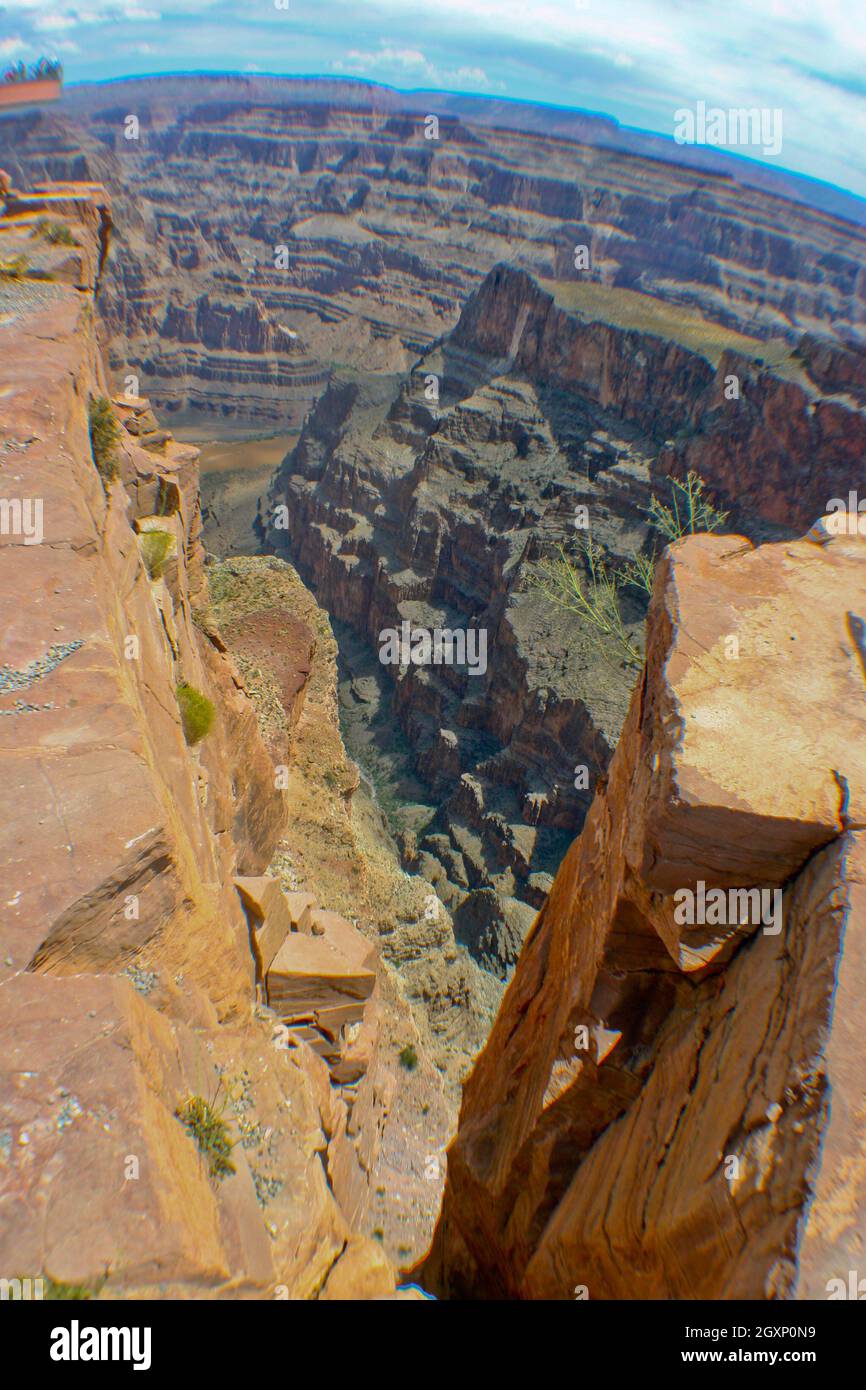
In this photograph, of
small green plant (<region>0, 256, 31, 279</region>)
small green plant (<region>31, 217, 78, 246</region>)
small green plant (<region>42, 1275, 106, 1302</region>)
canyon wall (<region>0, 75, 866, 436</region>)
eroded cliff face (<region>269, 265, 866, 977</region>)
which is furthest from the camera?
canyon wall (<region>0, 75, 866, 436</region>)

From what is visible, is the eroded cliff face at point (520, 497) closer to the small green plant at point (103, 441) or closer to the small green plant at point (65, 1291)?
the small green plant at point (103, 441)

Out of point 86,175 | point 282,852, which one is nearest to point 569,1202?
point 282,852

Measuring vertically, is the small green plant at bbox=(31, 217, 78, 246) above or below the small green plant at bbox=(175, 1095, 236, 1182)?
above

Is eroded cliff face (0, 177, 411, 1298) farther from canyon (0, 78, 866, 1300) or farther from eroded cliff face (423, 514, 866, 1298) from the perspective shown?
eroded cliff face (423, 514, 866, 1298)

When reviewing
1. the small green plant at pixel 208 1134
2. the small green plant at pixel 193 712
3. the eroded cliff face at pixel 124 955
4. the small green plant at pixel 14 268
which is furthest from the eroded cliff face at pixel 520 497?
the small green plant at pixel 14 268

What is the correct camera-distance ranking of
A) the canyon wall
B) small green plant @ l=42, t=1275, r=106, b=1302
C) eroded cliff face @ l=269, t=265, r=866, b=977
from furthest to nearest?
the canyon wall < eroded cliff face @ l=269, t=265, r=866, b=977 < small green plant @ l=42, t=1275, r=106, b=1302

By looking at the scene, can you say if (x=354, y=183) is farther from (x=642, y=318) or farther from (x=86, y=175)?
(x=642, y=318)

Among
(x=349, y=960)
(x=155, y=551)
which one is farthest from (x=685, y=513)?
(x=155, y=551)

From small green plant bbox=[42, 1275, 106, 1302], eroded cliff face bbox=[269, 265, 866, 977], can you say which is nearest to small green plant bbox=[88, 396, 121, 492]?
small green plant bbox=[42, 1275, 106, 1302]
